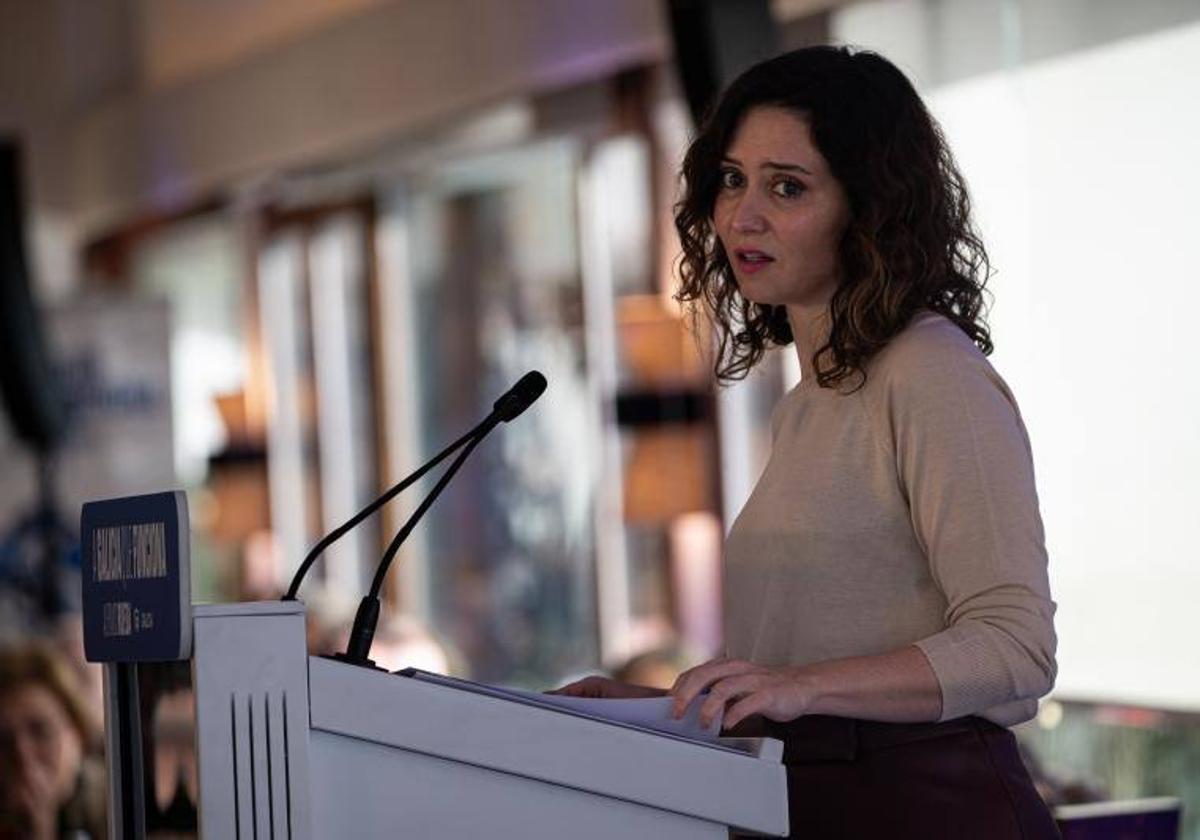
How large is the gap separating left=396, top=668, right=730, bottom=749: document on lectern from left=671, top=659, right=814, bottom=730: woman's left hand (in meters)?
0.02

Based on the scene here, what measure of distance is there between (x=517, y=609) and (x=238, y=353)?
3.28 metres

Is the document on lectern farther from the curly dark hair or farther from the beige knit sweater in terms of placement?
the curly dark hair

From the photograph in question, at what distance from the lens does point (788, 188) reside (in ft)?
6.17

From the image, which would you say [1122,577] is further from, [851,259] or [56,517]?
[56,517]

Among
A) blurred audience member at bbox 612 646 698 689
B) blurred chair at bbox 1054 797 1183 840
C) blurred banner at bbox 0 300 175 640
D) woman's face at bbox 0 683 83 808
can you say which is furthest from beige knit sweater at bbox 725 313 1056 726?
blurred banner at bbox 0 300 175 640

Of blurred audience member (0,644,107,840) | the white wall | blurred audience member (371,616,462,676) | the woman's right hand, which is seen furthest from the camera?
blurred audience member (371,616,462,676)

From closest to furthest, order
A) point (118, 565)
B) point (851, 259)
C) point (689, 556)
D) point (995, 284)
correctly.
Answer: point (118, 565) < point (851, 259) < point (995, 284) < point (689, 556)

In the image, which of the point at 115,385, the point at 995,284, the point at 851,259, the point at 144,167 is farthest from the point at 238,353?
Result: the point at 851,259

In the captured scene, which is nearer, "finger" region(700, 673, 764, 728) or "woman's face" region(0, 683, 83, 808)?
"finger" region(700, 673, 764, 728)

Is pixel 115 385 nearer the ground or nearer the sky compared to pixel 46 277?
nearer the ground

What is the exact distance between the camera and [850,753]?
1760 millimetres

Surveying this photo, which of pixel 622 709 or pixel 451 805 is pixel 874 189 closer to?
pixel 622 709

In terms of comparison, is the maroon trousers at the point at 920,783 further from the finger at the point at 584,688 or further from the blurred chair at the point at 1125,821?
the blurred chair at the point at 1125,821

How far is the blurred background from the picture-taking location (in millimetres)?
4852
